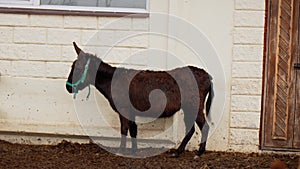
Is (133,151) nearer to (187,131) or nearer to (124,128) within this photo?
(124,128)

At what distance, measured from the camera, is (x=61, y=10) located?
300 inches

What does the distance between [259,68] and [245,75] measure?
189 millimetres

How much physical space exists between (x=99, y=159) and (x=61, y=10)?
1.89 m

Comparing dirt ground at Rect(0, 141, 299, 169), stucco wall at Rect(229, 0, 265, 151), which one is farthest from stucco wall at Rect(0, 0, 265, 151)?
dirt ground at Rect(0, 141, 299, 169)

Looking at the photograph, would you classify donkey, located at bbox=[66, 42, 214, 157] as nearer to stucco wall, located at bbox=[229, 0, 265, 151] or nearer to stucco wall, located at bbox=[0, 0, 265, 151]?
stucco wall, located at bbox=[0, 0, 265, 151]

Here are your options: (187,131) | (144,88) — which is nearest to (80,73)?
(144,88)

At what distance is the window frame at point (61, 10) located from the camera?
24.8 ft

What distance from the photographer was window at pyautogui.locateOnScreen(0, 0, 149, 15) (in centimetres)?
759

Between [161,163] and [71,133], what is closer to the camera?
[161,163]

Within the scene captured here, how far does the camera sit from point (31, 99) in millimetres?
7758

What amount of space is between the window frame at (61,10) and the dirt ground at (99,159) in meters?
1.63

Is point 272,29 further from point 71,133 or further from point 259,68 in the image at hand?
point 71,133

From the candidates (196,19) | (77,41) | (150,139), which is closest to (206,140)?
(150,139)

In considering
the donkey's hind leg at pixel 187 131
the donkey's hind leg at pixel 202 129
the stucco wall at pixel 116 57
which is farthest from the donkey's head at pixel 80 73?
the donkey's hind leg at pixel 202 129
